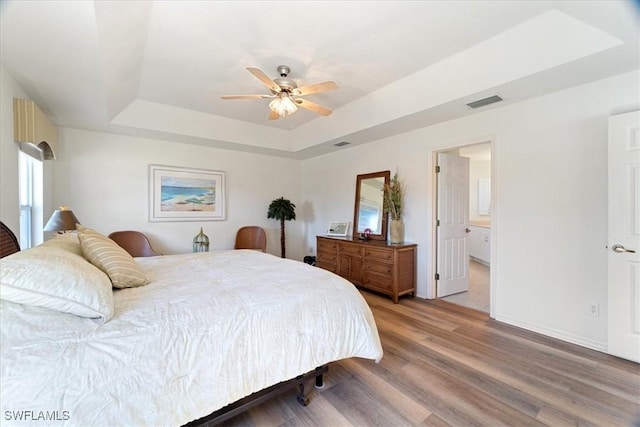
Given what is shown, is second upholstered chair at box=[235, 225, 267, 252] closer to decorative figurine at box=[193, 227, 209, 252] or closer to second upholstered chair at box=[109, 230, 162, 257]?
decorative figurine at box=[193, 227, 209, 252]

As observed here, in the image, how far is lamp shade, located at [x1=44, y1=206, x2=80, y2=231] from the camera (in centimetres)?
276

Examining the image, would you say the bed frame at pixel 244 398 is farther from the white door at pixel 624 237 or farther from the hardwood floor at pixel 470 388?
the white door at pixel 624 237

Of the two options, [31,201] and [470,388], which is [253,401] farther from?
[31,201]

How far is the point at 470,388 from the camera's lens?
1.91 metres

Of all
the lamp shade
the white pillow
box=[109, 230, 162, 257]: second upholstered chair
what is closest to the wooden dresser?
box=[109, 230, 162, 257]: second upholstered chair

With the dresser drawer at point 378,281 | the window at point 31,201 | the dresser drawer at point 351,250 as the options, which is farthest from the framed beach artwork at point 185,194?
the dresser drawer at point 378,281

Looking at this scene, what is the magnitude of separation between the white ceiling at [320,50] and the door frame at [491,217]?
1.27ft

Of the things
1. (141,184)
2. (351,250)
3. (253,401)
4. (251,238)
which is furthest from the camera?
(251,238)

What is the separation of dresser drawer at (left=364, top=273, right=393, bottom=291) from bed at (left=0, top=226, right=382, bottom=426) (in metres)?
1.98

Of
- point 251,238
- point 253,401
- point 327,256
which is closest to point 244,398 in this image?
point 253,401

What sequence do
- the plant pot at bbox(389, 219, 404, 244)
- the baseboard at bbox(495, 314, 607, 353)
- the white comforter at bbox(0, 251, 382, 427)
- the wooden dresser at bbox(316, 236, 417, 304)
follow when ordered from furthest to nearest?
the plant pot at bbox(389, 219, 404, 244)
the wooden dresser at bbox(316, 236, 417, 304)
the baseboard at bbox(495, 314, 607, 353)
the white comforter at bbox(0, 251, 382, 427)

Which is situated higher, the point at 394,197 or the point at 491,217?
the point at 394,197

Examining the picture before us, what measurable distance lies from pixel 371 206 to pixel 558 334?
8.79 feet

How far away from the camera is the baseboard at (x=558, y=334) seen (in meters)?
2.41
